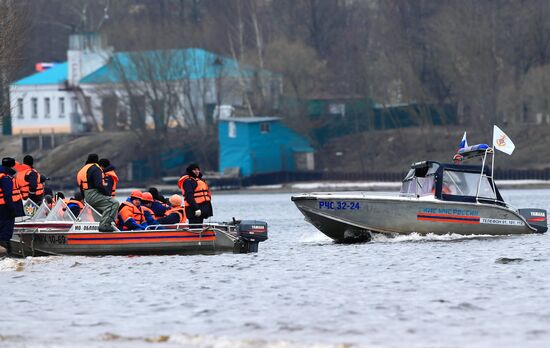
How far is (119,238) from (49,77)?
78954mm

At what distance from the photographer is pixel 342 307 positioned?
793 inches

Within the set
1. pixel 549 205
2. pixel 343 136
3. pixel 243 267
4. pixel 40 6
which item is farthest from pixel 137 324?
pixel 40 6

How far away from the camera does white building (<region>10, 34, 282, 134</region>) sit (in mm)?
90250

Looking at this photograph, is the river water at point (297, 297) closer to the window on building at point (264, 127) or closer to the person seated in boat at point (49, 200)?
the person seated in boat at point (49, 200)

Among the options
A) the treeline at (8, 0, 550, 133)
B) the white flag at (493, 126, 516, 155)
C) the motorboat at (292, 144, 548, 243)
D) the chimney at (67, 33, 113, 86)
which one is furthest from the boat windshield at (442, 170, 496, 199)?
the chimney at (67, 33, 113, 86)

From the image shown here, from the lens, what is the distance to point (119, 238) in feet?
87.9

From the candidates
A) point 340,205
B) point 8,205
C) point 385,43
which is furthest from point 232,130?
point 8,205

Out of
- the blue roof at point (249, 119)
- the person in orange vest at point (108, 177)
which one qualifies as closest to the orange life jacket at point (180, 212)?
the person in orange vest at point (108, 177)

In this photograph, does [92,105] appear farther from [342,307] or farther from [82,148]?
[342,307]

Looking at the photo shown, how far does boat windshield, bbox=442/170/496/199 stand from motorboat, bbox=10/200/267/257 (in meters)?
5.03

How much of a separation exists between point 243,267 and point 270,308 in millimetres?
5930

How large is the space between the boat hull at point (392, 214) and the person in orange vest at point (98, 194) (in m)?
5.12

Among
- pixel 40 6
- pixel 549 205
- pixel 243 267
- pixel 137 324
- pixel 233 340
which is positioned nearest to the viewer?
pixel 233 340

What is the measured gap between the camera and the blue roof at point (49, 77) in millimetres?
102669
